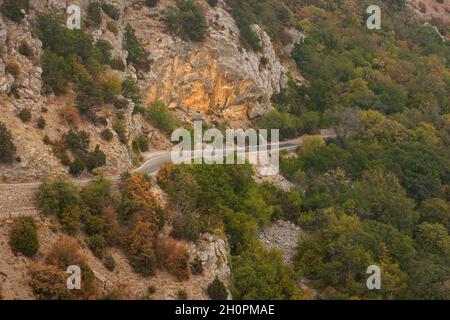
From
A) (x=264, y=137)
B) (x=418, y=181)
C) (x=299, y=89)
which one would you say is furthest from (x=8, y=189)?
(x=299, y=89)

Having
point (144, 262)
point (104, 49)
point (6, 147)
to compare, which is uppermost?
point (104, 49)

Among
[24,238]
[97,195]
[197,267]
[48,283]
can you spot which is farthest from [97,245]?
[197,267]

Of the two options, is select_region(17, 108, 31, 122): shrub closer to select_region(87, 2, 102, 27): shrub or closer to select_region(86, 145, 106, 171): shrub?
select_region(86, 145, 106, 171): shrub

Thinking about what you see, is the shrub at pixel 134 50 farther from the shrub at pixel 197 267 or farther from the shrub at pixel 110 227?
the shrub at pixel 197 267

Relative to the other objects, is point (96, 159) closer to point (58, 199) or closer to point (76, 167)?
point (76, 167)

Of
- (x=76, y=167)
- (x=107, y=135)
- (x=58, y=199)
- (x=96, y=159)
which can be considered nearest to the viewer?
(x=58, y=199)

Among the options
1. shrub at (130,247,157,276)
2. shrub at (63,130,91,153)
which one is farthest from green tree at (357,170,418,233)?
shrub at (63,130,91,153)

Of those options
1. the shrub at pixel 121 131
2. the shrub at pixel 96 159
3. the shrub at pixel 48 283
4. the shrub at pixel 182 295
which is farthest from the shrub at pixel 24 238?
the shrub at pixel 121 131
